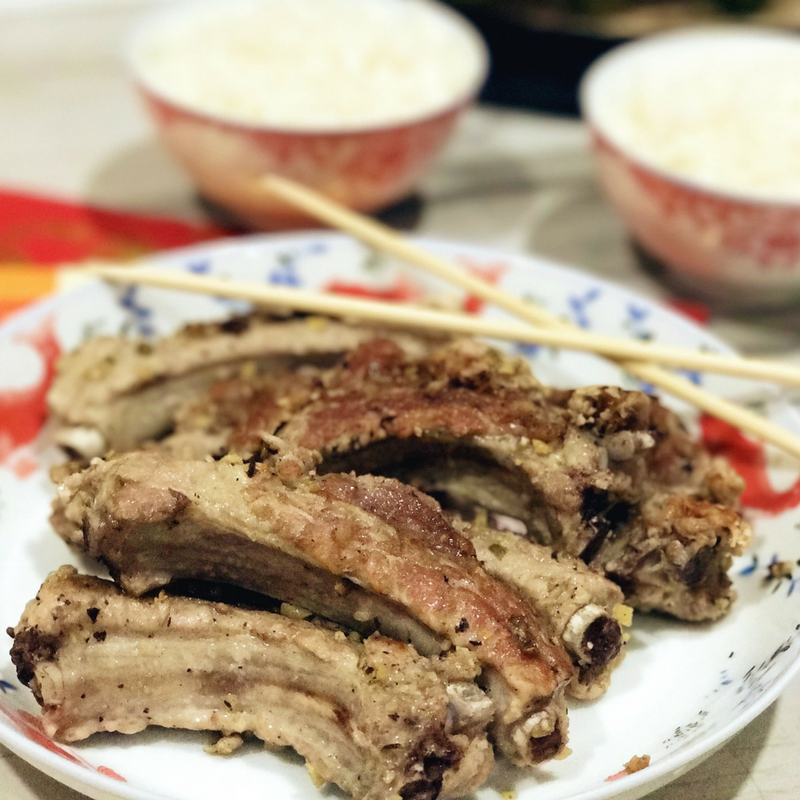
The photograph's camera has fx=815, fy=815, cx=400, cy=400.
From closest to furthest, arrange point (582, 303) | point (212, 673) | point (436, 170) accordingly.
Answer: point (212, 673), point (582, 303), point (436, 170)

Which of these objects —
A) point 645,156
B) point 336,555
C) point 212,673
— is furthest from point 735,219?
point 212,673

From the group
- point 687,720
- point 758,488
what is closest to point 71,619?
point 687,720

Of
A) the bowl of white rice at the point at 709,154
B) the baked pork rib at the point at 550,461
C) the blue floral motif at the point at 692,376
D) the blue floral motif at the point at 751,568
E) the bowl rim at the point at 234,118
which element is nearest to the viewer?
the baked pork rib at the point at 550,461

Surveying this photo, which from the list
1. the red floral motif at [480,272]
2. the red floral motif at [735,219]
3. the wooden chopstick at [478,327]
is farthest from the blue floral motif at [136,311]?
the red floral motif at [735,219]

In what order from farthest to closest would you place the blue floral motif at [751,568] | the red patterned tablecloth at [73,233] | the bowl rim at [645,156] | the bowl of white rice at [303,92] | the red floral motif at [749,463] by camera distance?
the red patterned tablecloth at [73,233], the bowl of white rice at [303,92], the bowl rim at [645,156], the red floral motif at [749,463], the blue floral motif at [751,568]

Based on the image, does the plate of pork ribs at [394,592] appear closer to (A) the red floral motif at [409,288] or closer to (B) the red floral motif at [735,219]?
(A) the red floral motif at [409,288]

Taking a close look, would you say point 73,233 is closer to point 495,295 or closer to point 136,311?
point 136,311
